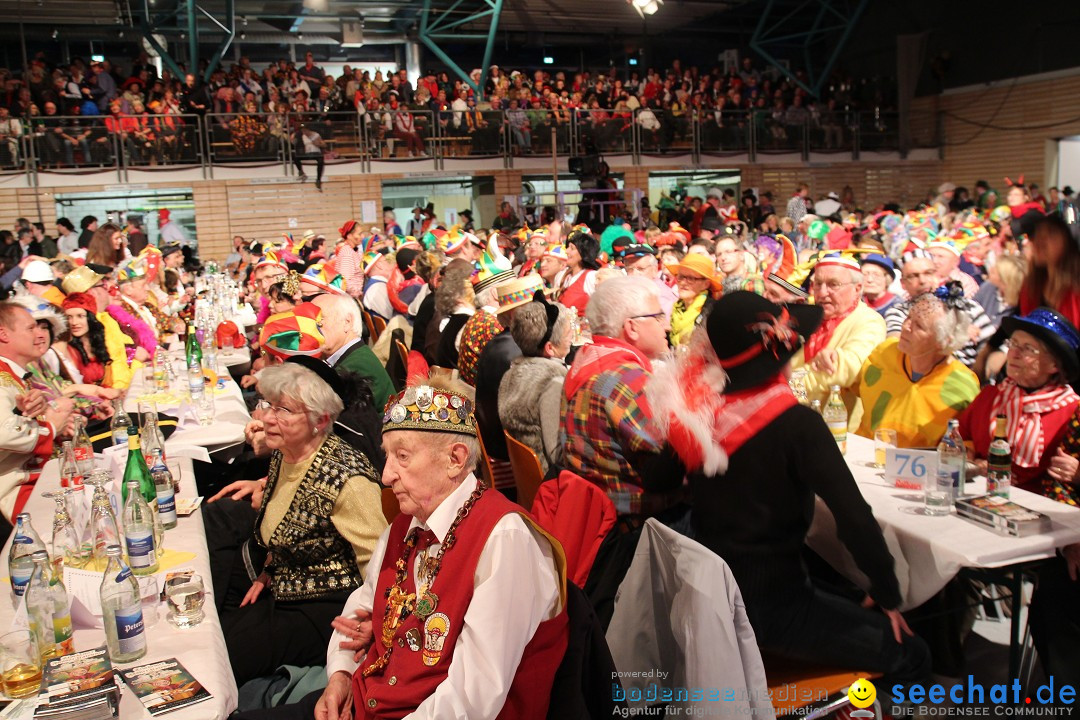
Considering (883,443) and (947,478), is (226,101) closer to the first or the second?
(883,443)

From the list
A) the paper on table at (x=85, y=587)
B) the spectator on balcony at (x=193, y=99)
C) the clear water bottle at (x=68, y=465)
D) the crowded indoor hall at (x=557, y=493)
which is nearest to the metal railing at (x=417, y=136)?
the spectator on balcony at (x=193, y=99)

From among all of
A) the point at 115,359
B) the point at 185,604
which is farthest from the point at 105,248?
the point at 185,604

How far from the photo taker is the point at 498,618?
2.05 m

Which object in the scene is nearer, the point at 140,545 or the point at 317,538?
the point at 140,545

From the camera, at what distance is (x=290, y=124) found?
58.6 feet

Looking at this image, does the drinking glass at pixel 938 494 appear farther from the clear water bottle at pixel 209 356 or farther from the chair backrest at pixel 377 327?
the chair backrest at pixel 377 327

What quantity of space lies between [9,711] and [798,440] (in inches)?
87.0

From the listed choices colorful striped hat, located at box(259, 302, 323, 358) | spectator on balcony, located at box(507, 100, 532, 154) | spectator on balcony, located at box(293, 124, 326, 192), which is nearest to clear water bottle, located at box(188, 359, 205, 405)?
colorful striped hat, located at box(259, 302, 323, 358)

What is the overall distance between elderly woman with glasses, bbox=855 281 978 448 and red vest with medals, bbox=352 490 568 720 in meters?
2.37

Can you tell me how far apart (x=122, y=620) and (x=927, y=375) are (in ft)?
11.3

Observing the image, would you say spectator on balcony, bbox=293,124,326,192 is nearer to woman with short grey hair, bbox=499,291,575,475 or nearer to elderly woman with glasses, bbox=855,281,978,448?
woman with short grey hair, bbox=499,291,575,475

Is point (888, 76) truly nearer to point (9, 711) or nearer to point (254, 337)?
point (254, 337)

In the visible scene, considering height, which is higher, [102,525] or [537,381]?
[537,381]

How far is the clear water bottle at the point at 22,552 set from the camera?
8.71 ft
